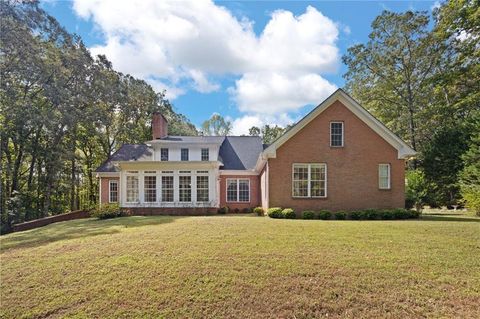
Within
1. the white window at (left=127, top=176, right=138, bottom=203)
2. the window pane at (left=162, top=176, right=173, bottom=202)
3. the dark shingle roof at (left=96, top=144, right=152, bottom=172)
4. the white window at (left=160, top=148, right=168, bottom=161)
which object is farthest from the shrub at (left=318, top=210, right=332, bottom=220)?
the dark shingle roof at (left=96, top=144, right=152, bottom=172)

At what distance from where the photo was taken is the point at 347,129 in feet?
61.1

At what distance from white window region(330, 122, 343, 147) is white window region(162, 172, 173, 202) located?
39.5ft

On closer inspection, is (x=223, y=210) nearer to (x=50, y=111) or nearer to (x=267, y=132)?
(x=50, y=111)

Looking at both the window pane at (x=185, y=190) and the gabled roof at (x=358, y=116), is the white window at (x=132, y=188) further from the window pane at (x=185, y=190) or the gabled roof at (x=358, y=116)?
the gabled roof at (x=358, y=116)

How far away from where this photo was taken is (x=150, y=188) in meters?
22.9

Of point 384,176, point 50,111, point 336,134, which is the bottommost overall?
point 384,176

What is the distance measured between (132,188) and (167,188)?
2739 millimetres

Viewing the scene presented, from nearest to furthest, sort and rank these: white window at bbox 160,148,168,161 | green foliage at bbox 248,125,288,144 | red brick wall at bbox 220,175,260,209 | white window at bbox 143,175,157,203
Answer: white window at bbox 143,175,157,203 → red brick wall at bbox 220,175,260,209 → white window at bbox 160,148,168,161 → green foliage at bbox 248,125,288,144

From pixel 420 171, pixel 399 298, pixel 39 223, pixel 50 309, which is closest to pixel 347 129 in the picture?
pixel 420 171

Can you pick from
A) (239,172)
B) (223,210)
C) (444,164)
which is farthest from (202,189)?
(444,164)

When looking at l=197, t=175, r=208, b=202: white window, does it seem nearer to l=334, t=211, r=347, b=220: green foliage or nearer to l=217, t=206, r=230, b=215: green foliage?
l=217, t=206, r=230, b=215: green foliage

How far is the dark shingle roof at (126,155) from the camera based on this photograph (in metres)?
26.1

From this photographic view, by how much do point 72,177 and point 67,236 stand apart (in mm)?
24006

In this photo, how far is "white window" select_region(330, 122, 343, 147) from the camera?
18625 mm
